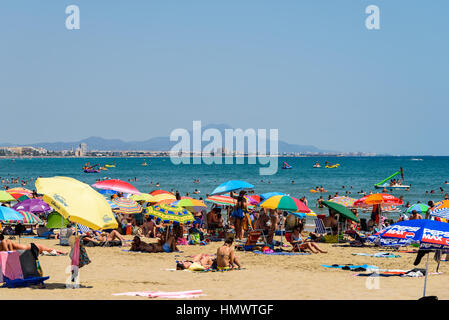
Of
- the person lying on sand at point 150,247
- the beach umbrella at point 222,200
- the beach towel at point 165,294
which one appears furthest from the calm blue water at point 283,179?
the beach towel at point 165,294

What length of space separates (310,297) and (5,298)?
4.55 meters

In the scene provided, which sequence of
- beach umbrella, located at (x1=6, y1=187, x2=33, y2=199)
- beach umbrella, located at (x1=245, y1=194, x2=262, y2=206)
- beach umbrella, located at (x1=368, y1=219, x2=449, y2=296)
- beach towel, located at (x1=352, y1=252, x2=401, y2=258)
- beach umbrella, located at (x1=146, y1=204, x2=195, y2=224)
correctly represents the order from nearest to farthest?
1. beach umbrella, located at (x1=368, y1=219, x2=449, y2=296)
2. beach towel, located at (x1=352, y1=252, x2=401, y2=258)
3. beach umbrella, located at (x1=146, y1=204, x2=195, y2=224)
4. beach umbrella, located at (x1=245, y1=194, x2=262, y2=206)
5. beach umbrella, located at (x1=6, y1=187, x2=33, y2=199)

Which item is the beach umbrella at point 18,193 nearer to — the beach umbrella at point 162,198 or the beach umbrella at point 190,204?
the beach umbrella at point 162,198

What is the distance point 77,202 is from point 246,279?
146 inches

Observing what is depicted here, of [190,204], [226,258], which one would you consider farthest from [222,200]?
[226,258]

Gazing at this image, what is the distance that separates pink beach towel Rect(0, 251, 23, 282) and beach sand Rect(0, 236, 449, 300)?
311 mm

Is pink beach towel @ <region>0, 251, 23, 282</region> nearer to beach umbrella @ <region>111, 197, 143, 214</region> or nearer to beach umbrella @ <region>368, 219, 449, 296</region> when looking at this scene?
beach umbrella @ <region>368, 219, 449, 296</region>

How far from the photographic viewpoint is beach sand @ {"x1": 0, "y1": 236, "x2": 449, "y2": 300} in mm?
9180

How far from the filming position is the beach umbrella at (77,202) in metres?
8.71

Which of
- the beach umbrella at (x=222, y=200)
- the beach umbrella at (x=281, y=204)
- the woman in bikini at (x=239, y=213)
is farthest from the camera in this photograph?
the beach umbrella at (x=222, y=200)

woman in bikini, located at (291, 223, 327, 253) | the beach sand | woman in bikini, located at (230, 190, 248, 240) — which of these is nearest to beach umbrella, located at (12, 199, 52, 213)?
the beach sand

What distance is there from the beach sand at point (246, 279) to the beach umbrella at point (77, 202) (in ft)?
3.78
